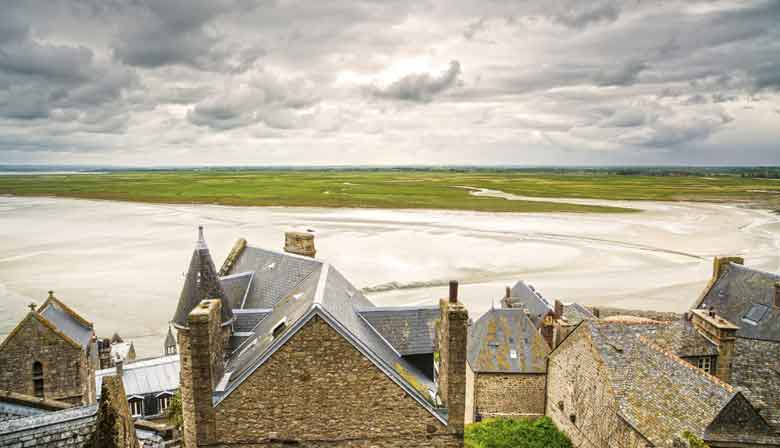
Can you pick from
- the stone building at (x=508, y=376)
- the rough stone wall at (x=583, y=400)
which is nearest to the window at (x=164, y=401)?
the stone building at (x=508, y=376)

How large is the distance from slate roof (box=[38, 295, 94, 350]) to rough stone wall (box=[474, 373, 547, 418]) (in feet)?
61.7

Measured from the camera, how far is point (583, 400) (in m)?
18.9

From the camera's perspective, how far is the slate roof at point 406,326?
1507 cm

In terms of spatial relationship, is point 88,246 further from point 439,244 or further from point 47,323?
point 47,323

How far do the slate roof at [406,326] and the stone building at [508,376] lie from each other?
9.66 metres

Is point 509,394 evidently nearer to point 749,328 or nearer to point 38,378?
point 749,328

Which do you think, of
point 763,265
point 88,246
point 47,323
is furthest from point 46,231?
point 763,265

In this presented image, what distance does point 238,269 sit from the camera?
75.4 ft

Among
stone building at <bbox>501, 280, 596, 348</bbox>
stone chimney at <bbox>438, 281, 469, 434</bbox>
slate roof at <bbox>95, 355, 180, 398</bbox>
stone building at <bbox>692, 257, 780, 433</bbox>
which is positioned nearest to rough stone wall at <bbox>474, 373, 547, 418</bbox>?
stone building at <bbox>501, 280, 596, 348</bbox>

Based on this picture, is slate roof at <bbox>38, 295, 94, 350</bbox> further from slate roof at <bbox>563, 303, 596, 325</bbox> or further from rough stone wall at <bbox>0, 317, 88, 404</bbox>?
slate roof at <bbox>563, 303, 596, 325</bbox>

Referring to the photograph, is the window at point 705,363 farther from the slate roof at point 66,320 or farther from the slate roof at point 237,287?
the slate roof at point 66,320

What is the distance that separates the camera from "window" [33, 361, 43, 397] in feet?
59.5

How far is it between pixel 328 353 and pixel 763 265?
216 ft

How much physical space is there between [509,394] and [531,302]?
8.46 m
